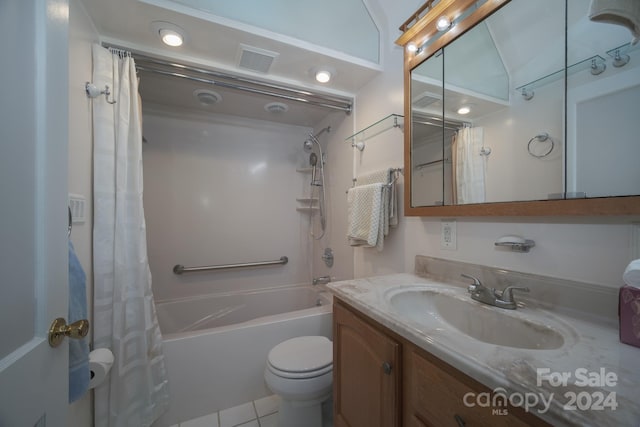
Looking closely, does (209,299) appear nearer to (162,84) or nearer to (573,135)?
(162,84)

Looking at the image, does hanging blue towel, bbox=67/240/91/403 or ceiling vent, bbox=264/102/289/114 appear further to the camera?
ceiling vent, bbox=264/102/289/114

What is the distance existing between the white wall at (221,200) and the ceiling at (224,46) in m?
0.39

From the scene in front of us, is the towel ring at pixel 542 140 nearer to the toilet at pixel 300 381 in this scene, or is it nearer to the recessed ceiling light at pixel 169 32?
the toilet at pixel 300 381

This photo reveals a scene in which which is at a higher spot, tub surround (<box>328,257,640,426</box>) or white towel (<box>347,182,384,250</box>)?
white towel (<box>347,182,384,250</box>)

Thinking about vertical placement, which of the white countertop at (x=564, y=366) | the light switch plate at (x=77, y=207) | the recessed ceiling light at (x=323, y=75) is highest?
the recessed ceiling light at (x=323, y=75)

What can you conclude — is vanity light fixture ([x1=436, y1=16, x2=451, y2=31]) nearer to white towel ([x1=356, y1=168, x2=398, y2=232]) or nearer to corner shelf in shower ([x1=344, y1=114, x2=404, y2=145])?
corner shelf in shower ([x1=344, y1=114, x2=404, y2=145])

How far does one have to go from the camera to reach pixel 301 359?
50.7 inches

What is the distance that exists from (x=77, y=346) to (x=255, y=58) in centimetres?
164

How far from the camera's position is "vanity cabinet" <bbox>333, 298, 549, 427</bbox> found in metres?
0.52

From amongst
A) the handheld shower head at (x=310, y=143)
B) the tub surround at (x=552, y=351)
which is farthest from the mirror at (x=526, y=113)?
the handheld shower head at (x=310, y=143)

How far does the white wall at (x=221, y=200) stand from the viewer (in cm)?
218

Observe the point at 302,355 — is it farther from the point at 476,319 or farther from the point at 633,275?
the point at 633,275

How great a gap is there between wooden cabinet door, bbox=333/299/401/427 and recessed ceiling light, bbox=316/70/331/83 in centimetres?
149

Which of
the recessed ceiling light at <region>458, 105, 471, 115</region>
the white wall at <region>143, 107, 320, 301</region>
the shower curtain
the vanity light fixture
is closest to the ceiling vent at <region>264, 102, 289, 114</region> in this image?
the white wall at <region>143, 107, 320, 301</region>
